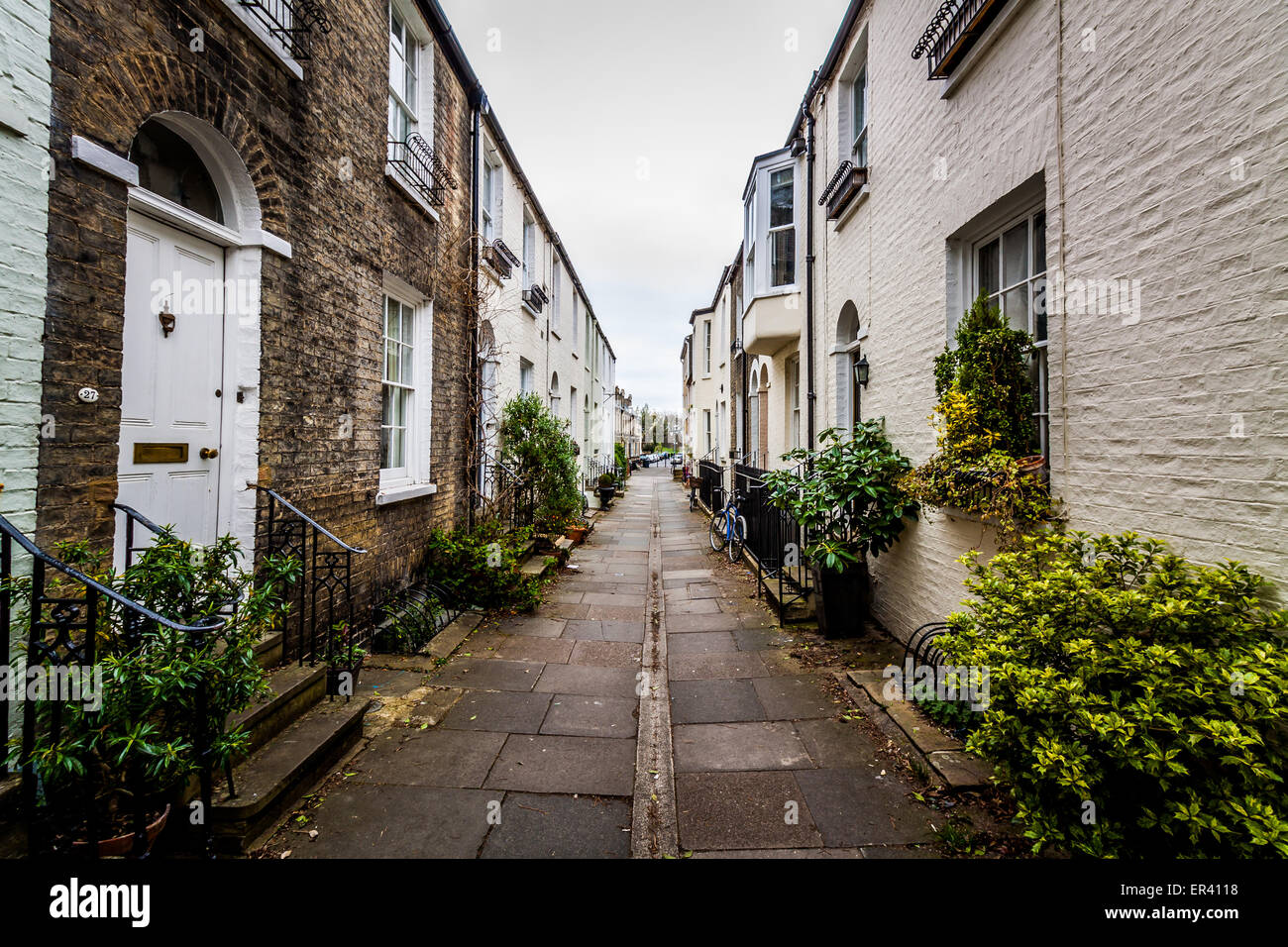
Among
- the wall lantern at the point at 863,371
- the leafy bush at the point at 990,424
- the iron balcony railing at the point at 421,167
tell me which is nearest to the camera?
the leafy bush at the point at 990,424

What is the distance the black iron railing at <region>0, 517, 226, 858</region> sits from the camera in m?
2.29

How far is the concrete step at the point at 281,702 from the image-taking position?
10.8 ft

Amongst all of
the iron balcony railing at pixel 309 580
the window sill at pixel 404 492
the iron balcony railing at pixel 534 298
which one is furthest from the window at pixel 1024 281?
the iron balcony railing at pixel 534 298

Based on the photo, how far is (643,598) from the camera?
308 inches

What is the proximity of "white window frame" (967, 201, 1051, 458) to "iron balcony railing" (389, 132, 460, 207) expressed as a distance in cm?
561

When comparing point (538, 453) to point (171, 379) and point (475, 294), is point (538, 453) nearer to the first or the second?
point (475, 294)

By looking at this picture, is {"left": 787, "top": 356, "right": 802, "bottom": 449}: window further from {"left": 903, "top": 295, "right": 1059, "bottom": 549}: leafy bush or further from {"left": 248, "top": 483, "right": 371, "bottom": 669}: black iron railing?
{"left": 248, "top": 483, "right": 371, "bottom": 669}: black iron railing

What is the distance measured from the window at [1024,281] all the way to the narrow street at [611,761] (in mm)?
2503

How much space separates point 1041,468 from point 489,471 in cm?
737

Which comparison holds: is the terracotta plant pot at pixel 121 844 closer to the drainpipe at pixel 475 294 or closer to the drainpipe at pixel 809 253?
the drainpipe at pixel 475 294

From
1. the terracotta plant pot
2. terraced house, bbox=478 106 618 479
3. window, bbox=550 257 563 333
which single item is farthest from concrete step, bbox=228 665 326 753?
window, bbox=550 257 563 333
